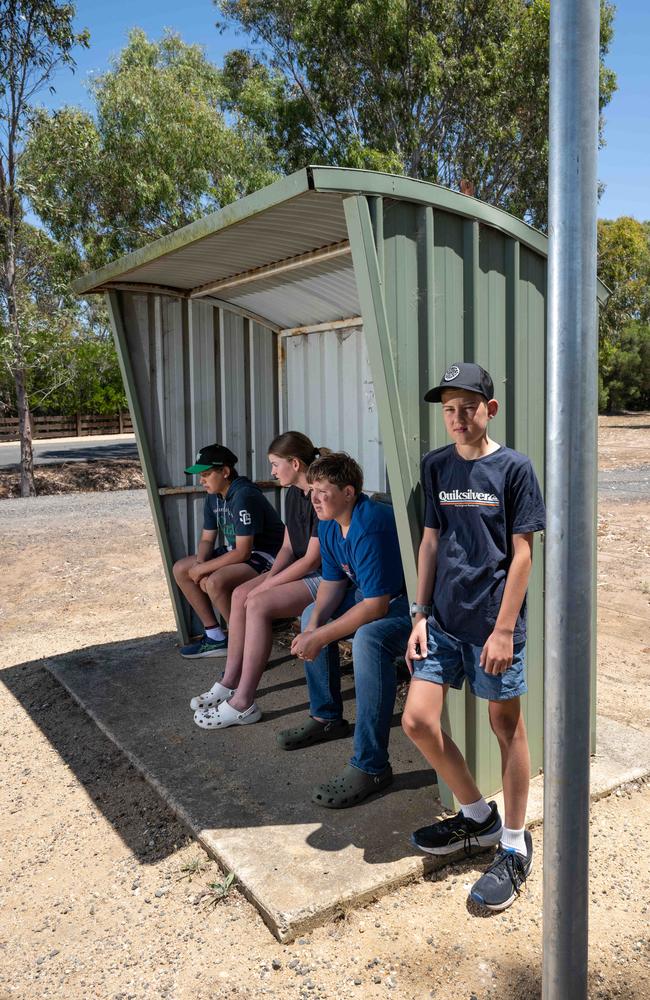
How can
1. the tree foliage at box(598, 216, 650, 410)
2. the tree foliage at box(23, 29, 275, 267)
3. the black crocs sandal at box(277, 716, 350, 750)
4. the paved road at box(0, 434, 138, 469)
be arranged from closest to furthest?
the black crocs sandal at box(277, 716, 350, 750) < the tree foliage at box(23, 29, 275, 267) < the paved road at box(0, 434, 138, 469) < the tree foliage at box(598, 216, 650, 410)

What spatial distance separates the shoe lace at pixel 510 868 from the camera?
2.96 m

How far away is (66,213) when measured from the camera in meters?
17.0

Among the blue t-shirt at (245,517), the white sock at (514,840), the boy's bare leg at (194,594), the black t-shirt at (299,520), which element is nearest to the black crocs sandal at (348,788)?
the white sock at (514,840)

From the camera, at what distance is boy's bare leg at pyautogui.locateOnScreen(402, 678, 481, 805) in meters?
2.92

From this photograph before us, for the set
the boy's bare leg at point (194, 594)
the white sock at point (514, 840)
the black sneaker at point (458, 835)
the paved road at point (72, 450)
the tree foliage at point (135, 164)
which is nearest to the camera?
the white sock at point (514, 840)

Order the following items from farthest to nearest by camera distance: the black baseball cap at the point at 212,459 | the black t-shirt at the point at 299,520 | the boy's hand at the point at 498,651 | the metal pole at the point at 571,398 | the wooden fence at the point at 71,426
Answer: the wooden fence at the point at 71,426
the black baseball cap at the point at 212,459
the black t-shirt at the point at 299,520
the boy's hand at the point at 498,651
the metal pole at the point at 571,398

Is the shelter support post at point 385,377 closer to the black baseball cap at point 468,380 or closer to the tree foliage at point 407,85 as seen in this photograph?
the black baseball cap at point 468,380

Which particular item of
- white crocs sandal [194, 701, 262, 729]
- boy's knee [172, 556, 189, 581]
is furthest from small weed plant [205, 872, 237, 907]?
boy's knee [172, 556, 189, 581]

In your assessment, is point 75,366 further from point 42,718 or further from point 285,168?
point 42,718

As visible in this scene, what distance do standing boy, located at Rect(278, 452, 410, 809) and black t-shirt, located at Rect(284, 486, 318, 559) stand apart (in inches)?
21.6

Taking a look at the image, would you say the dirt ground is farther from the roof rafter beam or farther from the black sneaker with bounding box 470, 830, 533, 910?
the roof rafter beam

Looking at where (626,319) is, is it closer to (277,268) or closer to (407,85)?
(407,85)

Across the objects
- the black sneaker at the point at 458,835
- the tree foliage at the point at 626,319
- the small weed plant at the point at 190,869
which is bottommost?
the small weed plant at the point at 190,869

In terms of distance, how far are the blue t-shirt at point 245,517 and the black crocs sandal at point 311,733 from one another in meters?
1.26
